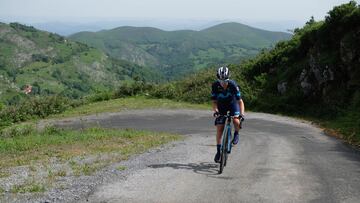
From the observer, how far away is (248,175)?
10.2 metres

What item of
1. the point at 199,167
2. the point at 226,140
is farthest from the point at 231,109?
Answer: the point at 199,167

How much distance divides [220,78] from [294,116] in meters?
22.1

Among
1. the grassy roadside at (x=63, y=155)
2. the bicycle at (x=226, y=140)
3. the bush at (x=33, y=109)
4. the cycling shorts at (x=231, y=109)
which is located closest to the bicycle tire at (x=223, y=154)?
the bicycle at (x=226, y=140)

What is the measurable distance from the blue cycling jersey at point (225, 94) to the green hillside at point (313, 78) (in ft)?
36.8

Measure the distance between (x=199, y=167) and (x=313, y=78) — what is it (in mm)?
23599

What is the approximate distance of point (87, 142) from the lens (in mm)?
17234

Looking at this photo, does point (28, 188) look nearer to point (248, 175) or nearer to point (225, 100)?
point (248, 175)

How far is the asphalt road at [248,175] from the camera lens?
27.7 feet

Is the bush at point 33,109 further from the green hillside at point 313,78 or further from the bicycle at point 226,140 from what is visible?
the bicycle at point 226,140

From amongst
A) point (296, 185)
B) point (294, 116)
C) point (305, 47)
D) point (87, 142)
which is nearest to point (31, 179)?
point (296, 185)

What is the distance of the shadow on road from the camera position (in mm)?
10609

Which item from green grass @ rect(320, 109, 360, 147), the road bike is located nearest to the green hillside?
green grass @ rect(320, 109, 360, 147)

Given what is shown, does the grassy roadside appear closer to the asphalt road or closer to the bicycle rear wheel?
the asphalt road

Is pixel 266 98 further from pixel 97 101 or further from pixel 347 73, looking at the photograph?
pixel 97 101
